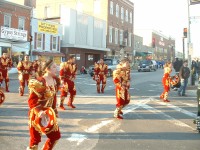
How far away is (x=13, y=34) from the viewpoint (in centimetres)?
3114

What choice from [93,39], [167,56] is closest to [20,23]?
[93,39]

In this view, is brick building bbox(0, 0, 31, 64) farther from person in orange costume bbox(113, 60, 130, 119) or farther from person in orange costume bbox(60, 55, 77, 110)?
person in orange costume bbox(113, 60, 130, 119)

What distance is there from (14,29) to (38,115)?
28511 mm

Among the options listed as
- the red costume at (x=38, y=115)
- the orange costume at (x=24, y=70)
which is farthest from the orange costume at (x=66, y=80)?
the red costume at (x=38, y=115)

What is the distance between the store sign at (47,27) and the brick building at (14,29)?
191 cm

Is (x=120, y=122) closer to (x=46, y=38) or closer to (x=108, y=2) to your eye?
(x=46, y=38)

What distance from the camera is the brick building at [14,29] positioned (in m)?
30.4

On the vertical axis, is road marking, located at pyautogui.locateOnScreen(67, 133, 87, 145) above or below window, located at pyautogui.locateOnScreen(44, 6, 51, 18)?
below

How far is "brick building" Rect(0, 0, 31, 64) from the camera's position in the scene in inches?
1198

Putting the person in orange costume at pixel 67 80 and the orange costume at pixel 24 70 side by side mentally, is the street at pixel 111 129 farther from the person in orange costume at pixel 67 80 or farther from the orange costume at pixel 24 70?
the orange costume at pixel 24 70

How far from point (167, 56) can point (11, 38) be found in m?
79.7

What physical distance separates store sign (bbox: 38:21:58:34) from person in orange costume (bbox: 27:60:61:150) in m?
31.9

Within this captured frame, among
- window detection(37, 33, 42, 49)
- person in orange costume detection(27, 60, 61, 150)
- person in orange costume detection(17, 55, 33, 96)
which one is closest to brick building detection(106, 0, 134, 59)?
window detection(37, 33, 42, 49)

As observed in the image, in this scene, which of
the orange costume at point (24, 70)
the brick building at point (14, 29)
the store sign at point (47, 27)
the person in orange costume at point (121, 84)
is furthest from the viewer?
the store sign at point (47, 27)
